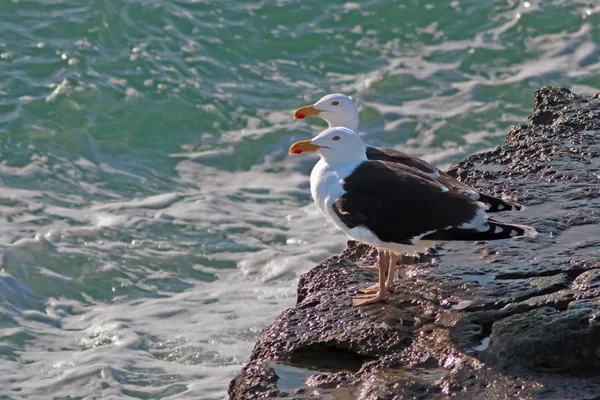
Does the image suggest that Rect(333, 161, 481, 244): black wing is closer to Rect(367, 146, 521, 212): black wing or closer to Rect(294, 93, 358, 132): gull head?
Rect(367, 146, 521, 212): black wing

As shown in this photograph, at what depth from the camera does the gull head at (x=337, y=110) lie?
6.34m

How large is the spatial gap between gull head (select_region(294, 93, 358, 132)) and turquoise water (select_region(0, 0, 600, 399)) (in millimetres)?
1682

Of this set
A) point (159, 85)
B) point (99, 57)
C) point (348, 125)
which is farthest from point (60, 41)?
point (348, 125)

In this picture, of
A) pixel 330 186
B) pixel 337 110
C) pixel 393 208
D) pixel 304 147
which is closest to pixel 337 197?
pixel 330 186

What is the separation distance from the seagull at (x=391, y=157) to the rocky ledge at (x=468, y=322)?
25 cm

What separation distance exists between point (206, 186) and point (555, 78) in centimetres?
475

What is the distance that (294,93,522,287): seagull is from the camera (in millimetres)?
4547

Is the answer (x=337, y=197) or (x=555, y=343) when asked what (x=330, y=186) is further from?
(x=555, y=343)

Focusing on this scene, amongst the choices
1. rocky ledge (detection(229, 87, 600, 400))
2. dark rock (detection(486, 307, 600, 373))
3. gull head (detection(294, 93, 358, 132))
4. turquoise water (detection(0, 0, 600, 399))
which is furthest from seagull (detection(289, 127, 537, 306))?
turquoise water (detection(0, 0, 600, 399))

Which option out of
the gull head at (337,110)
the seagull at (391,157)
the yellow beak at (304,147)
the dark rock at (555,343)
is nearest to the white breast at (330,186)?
the yellow beak at (304,147)

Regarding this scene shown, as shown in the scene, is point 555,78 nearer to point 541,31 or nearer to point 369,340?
point 541,31

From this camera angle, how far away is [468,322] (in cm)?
403

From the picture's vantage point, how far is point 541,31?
12.9 metres

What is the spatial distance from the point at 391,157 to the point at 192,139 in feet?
18.5
